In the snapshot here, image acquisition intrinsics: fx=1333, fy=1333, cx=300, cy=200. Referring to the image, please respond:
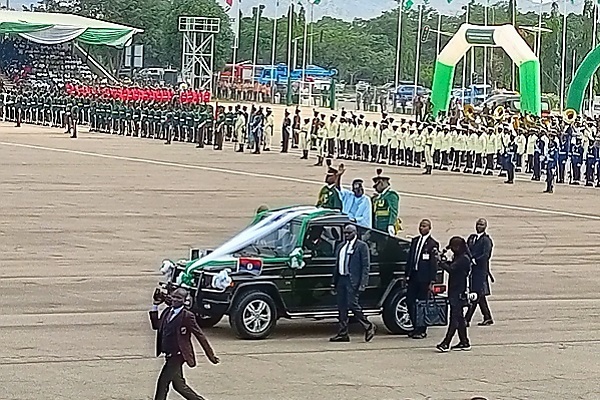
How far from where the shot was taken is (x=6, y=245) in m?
20.7

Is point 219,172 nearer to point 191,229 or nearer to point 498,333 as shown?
point 191,229

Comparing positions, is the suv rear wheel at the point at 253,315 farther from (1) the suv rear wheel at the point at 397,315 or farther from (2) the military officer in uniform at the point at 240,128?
(2) the military officer in uniform at the point at 240,128

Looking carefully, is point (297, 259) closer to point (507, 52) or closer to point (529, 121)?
point (529, 121)

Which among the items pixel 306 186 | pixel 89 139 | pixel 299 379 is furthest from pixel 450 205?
pixel 89 139

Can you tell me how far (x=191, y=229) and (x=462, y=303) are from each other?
34.3 feet

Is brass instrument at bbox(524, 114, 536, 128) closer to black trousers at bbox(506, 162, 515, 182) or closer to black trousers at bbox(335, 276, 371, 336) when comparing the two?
black trousers at bbox(506, 162, 515, 182)

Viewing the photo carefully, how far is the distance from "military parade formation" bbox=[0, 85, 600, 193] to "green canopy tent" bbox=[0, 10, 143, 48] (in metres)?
26.3

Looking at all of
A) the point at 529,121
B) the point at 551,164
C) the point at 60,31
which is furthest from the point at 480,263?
the point at 60,31

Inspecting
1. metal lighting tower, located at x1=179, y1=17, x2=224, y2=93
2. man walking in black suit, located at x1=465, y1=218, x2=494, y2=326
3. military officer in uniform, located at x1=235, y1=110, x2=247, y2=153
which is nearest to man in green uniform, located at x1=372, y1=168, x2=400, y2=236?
man walking in black suit, located at x1=465, y1=218, x2=494, y2=326

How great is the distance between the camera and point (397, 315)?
1441cm

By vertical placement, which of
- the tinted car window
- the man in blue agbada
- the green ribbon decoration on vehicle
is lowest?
the green ribbon decoration on vehicle

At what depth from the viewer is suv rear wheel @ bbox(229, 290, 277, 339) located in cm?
1364

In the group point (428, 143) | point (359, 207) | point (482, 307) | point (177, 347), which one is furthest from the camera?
point (428, 143)

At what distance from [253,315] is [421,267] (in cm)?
182
